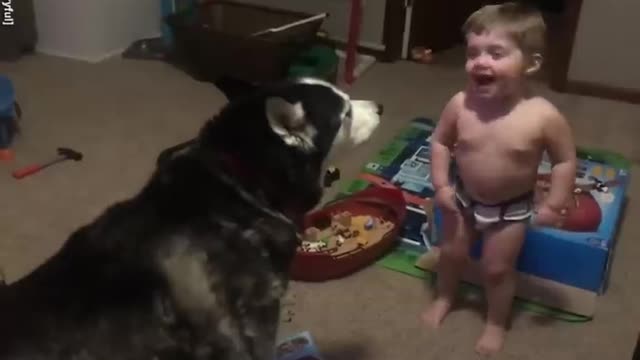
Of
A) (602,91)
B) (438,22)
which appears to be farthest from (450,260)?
(438,22)

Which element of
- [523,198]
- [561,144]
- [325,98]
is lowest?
[523,198]

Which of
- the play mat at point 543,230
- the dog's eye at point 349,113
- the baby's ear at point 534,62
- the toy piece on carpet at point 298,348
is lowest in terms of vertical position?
the toy piece on carpet at point 298,348

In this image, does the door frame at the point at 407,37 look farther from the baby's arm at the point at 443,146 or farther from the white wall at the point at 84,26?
the baby's arm at the point at 443,146

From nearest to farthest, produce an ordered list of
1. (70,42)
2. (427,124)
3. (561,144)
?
(561,144) → (427,124) → (70,42)

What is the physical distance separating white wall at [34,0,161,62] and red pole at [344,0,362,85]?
0.85 meters

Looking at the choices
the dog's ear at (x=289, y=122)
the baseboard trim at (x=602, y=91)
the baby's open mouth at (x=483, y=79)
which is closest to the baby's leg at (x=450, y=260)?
the baby's open mouth at (x=483, y=79)

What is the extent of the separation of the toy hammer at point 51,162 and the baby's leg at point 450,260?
3.59 feet

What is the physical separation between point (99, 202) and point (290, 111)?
997 millimetres

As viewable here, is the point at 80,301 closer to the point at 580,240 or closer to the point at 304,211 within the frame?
the point at 304,211

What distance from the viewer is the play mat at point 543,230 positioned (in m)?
1.77

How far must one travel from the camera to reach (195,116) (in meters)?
2.62

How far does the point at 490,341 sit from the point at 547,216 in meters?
0.29

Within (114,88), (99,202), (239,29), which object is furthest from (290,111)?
(239,29)

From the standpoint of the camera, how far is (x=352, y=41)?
289 cm
